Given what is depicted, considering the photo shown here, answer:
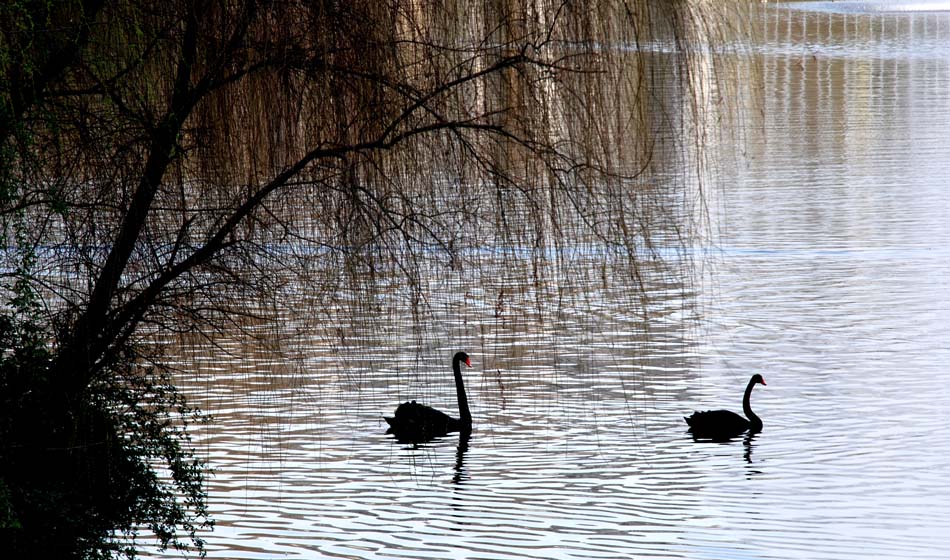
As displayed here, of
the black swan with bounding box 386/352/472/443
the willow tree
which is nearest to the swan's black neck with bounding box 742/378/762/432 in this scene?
the black swan with bounding box 386/352/472/443

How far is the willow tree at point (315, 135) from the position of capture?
5328mm

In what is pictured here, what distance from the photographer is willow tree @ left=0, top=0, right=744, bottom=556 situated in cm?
533

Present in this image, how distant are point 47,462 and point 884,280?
16.4 m

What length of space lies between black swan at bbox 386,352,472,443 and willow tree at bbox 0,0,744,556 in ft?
19.6

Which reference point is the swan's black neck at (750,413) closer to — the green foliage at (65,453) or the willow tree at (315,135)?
the green foliage at (65,453)

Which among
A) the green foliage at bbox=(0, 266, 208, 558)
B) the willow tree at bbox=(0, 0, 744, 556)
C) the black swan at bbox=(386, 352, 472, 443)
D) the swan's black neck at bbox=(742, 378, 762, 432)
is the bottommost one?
the swan's black neck at bbox=(742, 378, 762, 432)

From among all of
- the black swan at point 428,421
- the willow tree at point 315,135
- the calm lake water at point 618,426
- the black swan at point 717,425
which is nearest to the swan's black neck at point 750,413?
the black swan at point 717,425

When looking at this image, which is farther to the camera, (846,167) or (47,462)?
(846,167)

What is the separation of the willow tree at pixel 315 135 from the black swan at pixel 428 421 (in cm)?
598

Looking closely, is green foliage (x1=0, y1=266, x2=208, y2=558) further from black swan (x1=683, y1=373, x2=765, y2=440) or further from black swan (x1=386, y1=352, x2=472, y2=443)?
black swan (x1=683, y1=373, x2=765, y2=440)

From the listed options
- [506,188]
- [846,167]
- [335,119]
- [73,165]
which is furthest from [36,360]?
[846,167]

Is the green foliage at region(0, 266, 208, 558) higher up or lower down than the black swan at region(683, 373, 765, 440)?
higher up

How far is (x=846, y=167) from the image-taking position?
109 feet

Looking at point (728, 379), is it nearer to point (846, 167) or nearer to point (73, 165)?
point (73, 165)
